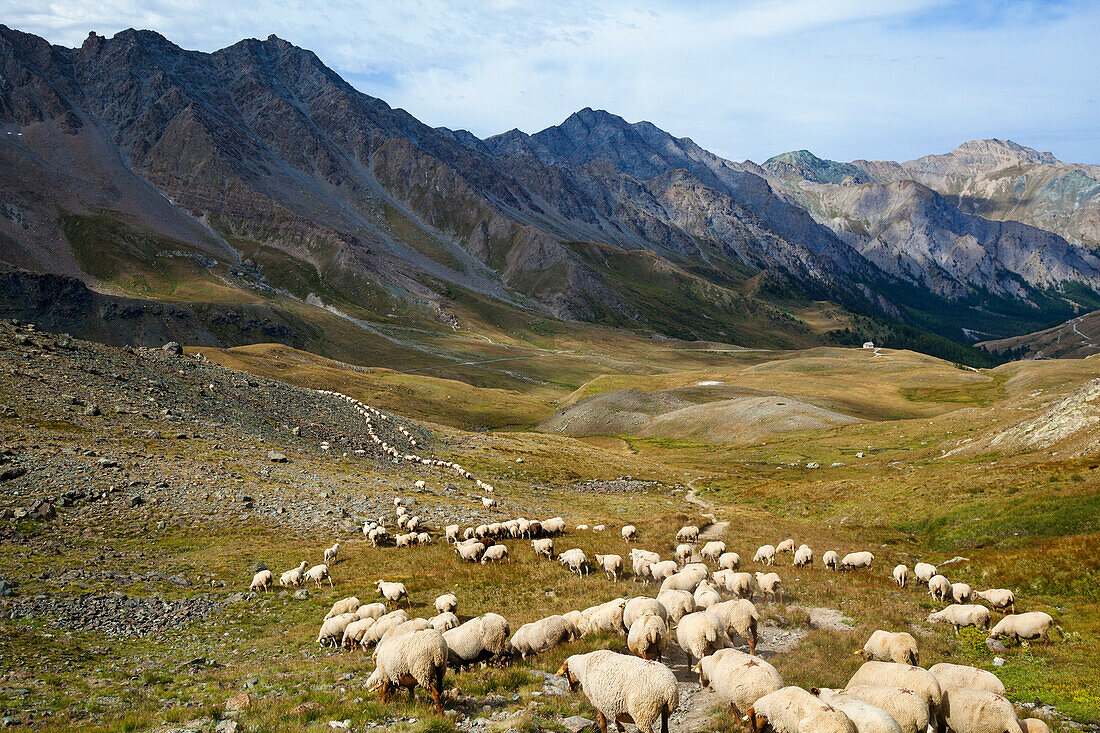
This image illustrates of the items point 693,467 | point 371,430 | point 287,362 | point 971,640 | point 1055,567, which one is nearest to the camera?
point 971,640

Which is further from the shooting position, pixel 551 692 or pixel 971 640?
pixel 971 640

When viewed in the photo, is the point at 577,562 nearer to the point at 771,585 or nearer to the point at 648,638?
the point at 771,585

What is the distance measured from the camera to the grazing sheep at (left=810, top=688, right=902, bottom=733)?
34.9 ft

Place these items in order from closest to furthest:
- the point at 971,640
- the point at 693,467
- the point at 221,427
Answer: the point at 971,640
the point at 221,427
the point at 693,467

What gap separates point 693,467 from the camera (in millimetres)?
86375

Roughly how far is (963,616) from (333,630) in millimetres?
21196

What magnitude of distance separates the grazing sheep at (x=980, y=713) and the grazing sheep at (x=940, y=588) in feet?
40.4

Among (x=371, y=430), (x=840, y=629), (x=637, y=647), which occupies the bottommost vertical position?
(x=371, y=430)

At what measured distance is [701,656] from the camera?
16234mm

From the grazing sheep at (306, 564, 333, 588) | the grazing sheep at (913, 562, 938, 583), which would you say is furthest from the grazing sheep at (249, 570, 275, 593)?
the grazing sheep at (913, 562, 938, 583)

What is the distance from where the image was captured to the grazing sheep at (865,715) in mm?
10648

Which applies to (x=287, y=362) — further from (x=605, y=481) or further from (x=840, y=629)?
(x=840, y=629)

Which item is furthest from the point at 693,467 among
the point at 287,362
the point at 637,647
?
the point at 287,362

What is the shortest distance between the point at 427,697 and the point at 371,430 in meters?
54.6
